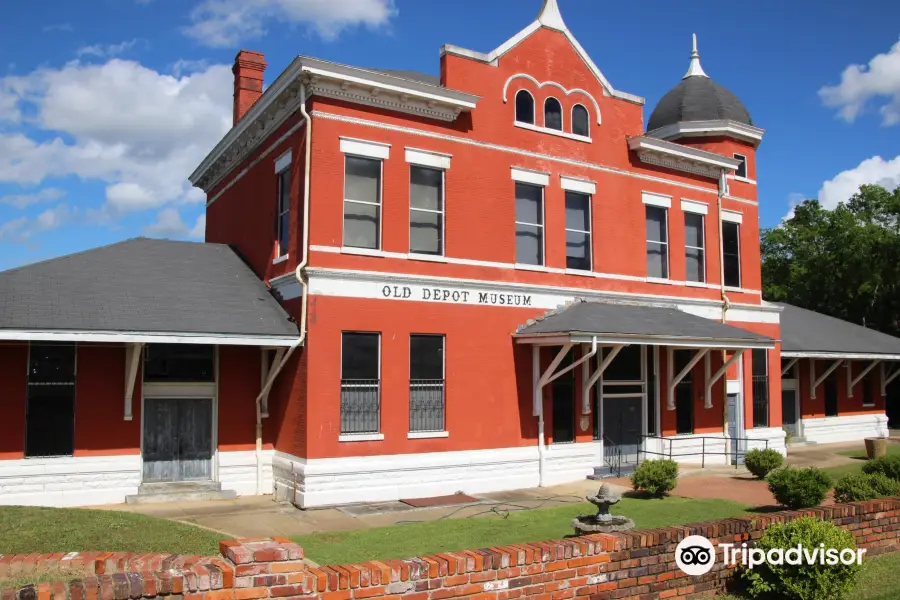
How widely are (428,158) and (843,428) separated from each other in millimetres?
23354

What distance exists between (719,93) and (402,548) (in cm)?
2086

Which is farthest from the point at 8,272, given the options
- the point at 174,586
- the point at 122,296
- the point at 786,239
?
the point at 786,239

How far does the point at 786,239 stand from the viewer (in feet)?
173

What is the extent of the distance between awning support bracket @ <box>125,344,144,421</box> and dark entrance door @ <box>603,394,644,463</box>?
469 inches

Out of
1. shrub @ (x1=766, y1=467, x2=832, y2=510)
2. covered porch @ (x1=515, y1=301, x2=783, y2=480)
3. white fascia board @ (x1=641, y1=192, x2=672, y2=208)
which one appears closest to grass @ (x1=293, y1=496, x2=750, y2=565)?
shrub @ (x1=766, y1=467, x2=832, y2=510)

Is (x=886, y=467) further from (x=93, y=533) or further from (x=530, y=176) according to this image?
(x=93, y=533)

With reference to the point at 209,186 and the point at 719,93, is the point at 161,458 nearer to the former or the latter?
the point at 209,186

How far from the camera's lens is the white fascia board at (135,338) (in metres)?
14.0

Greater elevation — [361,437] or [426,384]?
[426,384]

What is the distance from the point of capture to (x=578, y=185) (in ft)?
68.3

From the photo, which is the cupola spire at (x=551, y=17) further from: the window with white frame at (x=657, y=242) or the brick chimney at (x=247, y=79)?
the brick chimney at (x=247, y=79)

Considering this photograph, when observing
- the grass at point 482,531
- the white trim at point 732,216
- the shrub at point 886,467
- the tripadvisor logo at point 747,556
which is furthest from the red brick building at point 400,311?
the tripadvisor logo at point 747,556

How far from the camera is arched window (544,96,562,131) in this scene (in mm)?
20547

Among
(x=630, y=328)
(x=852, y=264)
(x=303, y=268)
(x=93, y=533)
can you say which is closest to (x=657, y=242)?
(x=630, y=328)
